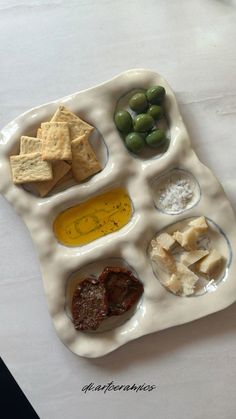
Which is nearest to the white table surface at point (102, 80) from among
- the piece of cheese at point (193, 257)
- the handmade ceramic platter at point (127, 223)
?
the handmade ceramic platter at point (127, 223)

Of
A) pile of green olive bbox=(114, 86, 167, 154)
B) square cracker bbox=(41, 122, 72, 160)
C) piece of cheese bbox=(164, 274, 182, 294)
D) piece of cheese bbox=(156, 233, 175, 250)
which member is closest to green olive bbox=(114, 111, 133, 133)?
pile of green olive bbox=(114, 86, 167, 154)

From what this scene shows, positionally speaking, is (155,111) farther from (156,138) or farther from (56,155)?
(56,155)

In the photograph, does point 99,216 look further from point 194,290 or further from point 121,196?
point 194,290

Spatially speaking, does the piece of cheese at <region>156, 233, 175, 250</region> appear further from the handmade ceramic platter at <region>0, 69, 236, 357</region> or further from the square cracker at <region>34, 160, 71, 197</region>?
the square cracker at <region>34, 160, 71, 197</region>

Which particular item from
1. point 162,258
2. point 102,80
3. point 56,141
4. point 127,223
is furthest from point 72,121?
point 162,258

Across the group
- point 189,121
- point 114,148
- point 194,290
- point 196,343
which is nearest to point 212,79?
point 189,121

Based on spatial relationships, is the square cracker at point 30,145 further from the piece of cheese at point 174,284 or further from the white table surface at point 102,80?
the piece of cheese at point 174,284

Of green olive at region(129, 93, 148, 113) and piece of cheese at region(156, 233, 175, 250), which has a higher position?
green olive at region(129, 93, 148, 113)
